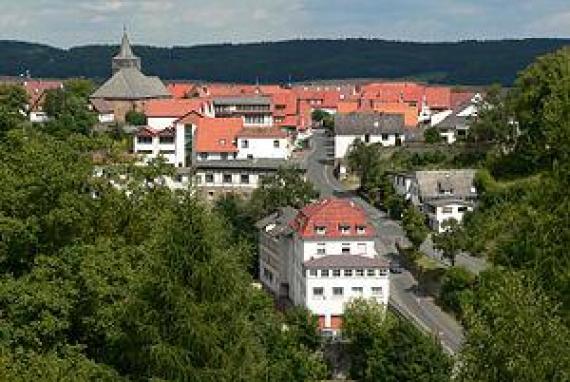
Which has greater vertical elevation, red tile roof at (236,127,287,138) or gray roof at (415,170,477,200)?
red tile roof at (236,127,287,138)

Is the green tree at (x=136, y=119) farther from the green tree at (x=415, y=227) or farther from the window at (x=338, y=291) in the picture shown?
the window at (x=338, y=291)

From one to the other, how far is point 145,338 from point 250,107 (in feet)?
202

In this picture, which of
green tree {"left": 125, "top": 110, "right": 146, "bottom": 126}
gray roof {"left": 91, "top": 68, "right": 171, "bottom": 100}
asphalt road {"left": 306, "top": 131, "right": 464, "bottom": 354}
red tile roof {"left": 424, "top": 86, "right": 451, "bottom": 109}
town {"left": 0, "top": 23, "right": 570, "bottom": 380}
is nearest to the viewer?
town {"left": 0, "top": 23, "right": 570, "bottom": 380}

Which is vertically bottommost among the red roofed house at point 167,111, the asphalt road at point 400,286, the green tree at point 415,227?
the asphalt road at point 400,286

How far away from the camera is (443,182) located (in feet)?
166

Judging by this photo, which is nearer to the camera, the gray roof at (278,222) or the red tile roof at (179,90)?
the gray roof at (278,222)

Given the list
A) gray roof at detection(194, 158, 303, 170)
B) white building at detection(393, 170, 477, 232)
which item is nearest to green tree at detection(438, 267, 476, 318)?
white building at detection(393, 170, 477, 232)

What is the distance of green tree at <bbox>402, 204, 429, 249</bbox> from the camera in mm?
44844

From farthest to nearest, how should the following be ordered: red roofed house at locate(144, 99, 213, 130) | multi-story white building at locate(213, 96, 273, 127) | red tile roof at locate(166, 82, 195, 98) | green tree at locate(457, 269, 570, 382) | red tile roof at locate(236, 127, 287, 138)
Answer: red tile roof at locate(166, 82, 195, 98), multi-story white building at locate(213, 96, 273, 127), red roofed house at locate(144, 99, 213, 130), red tile roof at locate(236, 127, 287, 138), green tree at locate(457, 269, 570, 382)

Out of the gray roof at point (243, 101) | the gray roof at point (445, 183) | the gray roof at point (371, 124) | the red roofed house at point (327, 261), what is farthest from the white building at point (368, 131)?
the red roofed house at point (327, 261)

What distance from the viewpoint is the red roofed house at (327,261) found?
135ft

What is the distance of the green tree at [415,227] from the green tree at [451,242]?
163 cm

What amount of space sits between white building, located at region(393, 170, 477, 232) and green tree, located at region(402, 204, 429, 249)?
4.87 ft

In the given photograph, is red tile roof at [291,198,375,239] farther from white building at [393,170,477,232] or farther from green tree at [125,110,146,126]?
green tree at [125,110,146,126]
